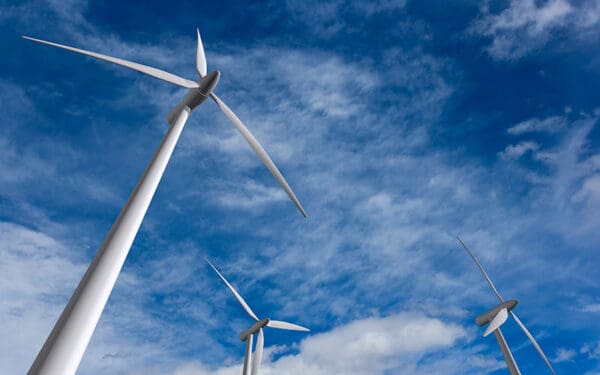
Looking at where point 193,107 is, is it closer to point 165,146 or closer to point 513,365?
point 165,146

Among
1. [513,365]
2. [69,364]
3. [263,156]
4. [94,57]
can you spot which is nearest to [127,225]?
[69,364]

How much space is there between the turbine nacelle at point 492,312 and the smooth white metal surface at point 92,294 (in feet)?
180

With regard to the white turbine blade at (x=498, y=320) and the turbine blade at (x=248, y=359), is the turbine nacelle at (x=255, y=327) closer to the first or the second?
the turbine blade at (x=248, y=359)

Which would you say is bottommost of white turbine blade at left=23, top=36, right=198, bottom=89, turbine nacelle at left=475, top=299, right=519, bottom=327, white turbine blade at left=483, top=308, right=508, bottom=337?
white turbine blade at left=23, top=36, right=198, bottom=89

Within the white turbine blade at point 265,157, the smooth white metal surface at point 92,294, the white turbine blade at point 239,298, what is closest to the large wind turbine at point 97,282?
the smooth white metal surface at point 92,294

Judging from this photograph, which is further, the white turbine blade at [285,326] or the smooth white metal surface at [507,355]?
the white turbine blade at [285,326]

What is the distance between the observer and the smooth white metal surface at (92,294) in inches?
386

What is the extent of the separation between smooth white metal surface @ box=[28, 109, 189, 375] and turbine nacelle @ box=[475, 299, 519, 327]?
180 ft

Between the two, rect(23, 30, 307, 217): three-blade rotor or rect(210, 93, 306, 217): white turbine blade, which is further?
rect(210, 93, 306, 217): white turbine blade

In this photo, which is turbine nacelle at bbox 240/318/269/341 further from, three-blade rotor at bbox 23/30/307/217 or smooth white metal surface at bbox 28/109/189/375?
smooth white metal surface at bbox 28/109/189/375

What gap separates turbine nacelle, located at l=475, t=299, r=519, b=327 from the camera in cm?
5409

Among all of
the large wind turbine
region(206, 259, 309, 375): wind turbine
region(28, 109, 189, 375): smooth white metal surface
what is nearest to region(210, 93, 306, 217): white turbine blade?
the large wind turbine

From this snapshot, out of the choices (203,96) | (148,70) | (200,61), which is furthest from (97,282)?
(200,61)

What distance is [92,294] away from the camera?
36.2ft
